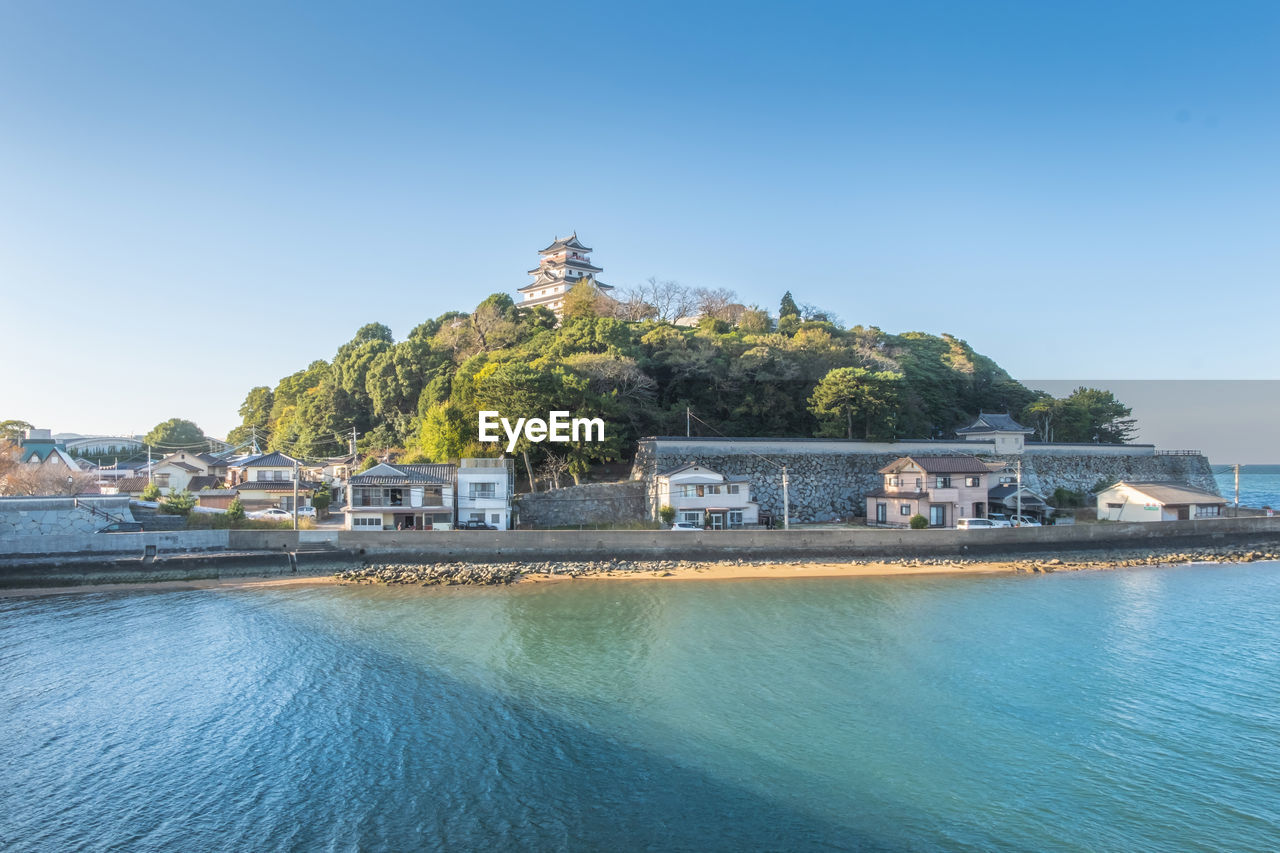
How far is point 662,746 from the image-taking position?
408 inches

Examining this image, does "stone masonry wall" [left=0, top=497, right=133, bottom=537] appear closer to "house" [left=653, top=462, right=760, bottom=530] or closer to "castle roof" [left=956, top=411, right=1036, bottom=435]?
"house" [left=653, top=462, right=760, bottom=530]

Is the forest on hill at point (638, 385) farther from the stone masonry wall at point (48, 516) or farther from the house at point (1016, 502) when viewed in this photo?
the stone masonry wall at point (48, 516)

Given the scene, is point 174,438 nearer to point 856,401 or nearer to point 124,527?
point 124,527

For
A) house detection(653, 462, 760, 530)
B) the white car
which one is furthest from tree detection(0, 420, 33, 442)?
the white car

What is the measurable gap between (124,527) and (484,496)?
12204mm

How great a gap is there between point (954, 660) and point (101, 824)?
1418 centimetres

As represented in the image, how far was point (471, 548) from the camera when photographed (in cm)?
2395

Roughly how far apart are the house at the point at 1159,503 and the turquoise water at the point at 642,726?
35.0 ft

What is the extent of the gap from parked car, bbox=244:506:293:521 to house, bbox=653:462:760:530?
46.5 ft

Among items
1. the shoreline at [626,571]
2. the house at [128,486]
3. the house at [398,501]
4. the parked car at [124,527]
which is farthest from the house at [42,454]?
the house at [398,501]

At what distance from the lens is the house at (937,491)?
90.9ft

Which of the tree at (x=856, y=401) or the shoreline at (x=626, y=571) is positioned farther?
the tree at (x=856, y=401)

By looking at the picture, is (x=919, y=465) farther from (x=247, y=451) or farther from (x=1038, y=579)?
(x=247, y=451)

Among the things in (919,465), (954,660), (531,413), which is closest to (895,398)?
(919,465)
